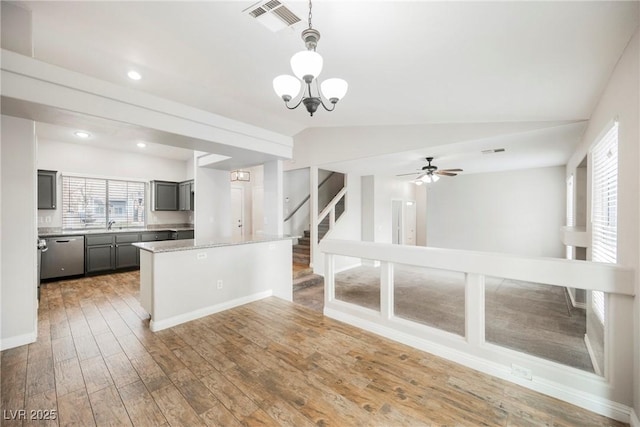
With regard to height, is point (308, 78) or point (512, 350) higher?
point (308, 78)

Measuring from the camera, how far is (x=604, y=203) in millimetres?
2680

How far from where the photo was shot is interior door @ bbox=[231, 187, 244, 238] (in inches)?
324

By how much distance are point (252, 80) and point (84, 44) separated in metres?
1.59

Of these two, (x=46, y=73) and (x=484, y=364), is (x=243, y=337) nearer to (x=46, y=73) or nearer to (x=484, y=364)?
(x=484, y=364)

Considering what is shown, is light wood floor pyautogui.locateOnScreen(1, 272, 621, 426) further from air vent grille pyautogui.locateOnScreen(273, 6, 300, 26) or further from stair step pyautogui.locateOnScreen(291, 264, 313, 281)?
air vent grille pyautogui.locateOnScreen(273, 6, 300, 26)

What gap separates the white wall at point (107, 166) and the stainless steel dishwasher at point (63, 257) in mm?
879

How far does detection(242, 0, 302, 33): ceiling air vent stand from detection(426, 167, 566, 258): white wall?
6.90 meters

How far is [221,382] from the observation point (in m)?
2.09

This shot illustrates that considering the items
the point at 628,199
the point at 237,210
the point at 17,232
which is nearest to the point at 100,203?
the point at 237,210

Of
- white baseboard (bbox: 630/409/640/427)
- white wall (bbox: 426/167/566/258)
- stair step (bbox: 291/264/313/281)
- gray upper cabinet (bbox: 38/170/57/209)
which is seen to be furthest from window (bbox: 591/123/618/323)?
gray upper cabinet (bbox: 38/170/57/209)

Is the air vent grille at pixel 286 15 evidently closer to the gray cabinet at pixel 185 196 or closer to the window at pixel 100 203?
the gray cabinet at pixel 185 196

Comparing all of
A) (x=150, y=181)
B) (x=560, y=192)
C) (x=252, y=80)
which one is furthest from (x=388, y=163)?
(x=150, y=181)

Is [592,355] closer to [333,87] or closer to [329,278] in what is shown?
[329,278]

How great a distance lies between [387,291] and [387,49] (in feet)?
7.64
